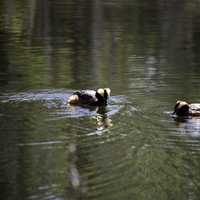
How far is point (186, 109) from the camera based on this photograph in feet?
41.1

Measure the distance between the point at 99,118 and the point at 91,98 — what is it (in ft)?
3.21

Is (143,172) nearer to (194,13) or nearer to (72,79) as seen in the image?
(72,79)

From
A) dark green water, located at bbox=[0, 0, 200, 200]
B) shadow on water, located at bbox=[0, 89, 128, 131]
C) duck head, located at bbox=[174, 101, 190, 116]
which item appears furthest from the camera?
duck head, located at bbox=[174, 101, 190, 116]

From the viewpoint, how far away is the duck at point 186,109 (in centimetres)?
1247

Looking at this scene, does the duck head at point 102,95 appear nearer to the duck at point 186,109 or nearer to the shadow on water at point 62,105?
the shadow on water at point 62,105

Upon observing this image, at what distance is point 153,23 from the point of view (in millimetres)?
29516

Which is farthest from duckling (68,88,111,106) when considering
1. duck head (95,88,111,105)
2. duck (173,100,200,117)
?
duck (173,100,200,117)

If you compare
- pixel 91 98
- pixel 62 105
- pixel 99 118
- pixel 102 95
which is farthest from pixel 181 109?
pixel 62 105

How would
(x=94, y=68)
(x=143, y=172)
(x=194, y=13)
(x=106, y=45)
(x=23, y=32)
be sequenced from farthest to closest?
1. (x=194, y=13)
2. (x=23, y=32)
3. (x=106, y=45)
4. (x=94, y=68)
5. (x=143, y=172)

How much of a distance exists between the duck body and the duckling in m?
1.39

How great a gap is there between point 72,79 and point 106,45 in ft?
21.4

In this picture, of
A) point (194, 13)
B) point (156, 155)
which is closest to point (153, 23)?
point (194, 13)

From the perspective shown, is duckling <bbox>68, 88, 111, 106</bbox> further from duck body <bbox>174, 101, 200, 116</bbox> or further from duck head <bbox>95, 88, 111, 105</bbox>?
duck body <bbox>174, 101, 200, 116</bbox>

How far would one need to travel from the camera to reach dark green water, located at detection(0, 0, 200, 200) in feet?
29.7
